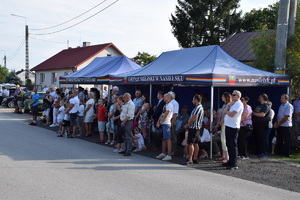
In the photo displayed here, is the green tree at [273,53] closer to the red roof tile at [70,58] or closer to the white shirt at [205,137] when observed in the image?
the white shirt at [205,137]

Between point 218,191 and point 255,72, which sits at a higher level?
point 255,72

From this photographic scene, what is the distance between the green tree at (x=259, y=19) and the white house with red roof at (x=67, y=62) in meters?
16.2

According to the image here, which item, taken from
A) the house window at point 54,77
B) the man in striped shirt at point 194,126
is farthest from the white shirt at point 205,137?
the house window at point 54,77

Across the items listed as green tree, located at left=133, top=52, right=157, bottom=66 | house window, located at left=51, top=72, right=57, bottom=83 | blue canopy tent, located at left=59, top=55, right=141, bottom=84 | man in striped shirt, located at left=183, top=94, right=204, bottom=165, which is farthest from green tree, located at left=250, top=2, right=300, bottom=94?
green tree, located at left=133, top=52, right=157, bottom=66

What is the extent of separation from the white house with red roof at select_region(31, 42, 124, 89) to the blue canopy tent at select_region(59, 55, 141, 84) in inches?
864

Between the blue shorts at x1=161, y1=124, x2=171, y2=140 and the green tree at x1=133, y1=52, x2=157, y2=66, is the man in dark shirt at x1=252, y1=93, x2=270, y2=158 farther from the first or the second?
the green tree at x1=133, y1=52, x2=157, y2=66

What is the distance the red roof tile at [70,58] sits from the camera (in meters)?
39.3

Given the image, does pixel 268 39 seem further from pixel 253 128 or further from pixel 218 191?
pixel 218 191

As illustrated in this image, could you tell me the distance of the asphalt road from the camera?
5.59 metres

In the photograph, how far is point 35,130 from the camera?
44.2 feet

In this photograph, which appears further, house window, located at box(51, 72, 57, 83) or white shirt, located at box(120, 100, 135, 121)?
house window, located at box(51, 72, 57, 83)

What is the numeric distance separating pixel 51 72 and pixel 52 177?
126ft

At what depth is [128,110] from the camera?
8992mm

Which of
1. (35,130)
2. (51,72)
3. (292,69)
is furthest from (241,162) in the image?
(51,72)
